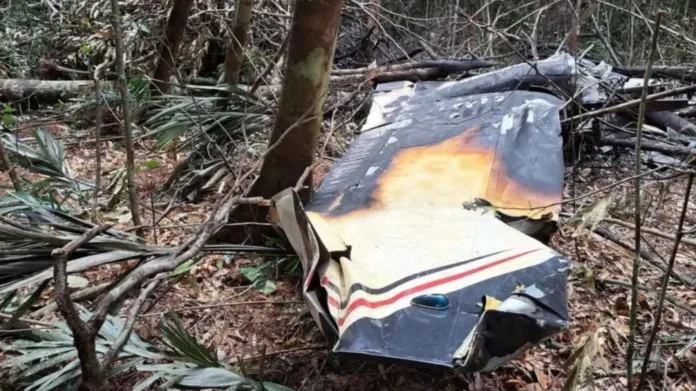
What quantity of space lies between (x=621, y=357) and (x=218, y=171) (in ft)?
9.96

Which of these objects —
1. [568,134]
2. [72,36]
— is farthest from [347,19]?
[568,134]

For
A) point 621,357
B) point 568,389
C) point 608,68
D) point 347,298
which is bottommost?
point 621,357

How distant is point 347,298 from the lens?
2.14 m

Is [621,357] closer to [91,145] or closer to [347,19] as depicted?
[91,145]

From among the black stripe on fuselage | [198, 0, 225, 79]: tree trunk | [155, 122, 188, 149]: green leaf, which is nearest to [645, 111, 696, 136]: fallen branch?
the black stripe on fuselage

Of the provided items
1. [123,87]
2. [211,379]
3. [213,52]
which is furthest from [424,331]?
[213,52]

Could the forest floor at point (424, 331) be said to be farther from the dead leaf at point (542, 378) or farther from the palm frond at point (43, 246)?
the palm frond at point (43, 246)

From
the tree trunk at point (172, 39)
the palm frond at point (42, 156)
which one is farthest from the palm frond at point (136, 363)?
the tree trunk at point (172, 39)

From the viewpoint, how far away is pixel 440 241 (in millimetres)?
2467

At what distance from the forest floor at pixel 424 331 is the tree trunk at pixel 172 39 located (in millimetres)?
1938

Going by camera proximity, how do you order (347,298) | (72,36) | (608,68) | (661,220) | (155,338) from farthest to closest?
1. (72,36)
2. (608,68)
3. (661,220)
4. (155,338)
5. (347,298)

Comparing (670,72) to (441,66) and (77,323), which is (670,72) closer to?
(441,66)

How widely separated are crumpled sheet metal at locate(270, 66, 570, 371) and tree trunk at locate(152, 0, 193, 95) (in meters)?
2.63

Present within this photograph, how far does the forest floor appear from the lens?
2.62 m
